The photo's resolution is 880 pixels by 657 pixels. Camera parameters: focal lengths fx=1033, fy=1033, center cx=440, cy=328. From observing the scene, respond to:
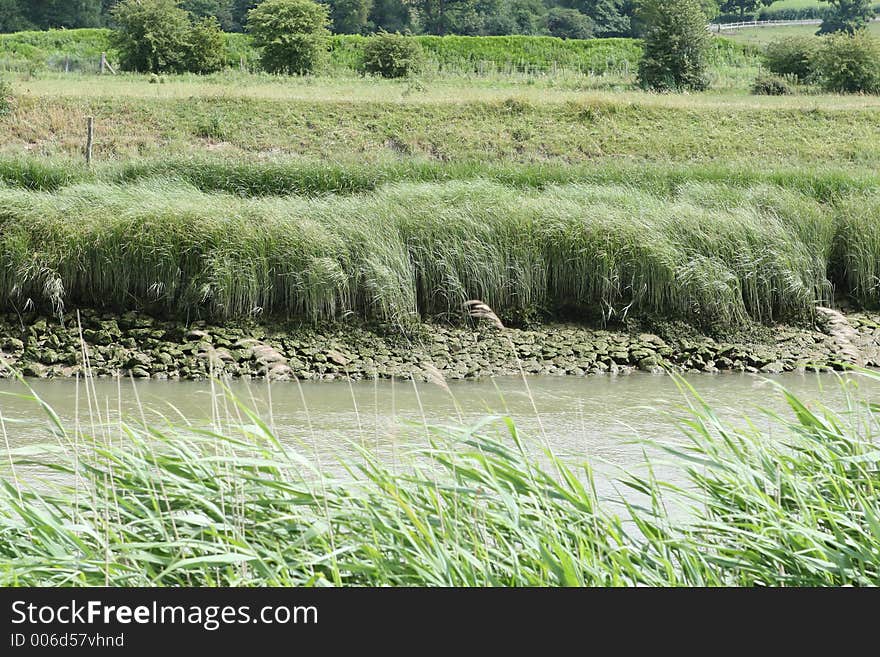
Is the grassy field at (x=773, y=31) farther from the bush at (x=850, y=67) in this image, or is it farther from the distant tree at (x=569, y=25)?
the bush at (x=850, y=67)

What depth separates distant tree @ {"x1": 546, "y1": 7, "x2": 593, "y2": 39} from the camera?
2657 inches

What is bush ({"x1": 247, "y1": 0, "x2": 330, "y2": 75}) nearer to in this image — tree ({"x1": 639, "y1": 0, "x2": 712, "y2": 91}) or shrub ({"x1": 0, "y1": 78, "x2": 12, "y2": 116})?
tree ({"x1": 639, "y1": 0, "x2": 712, "y2": 91})

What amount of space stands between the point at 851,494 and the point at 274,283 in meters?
9.12

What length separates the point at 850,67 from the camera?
116 feet

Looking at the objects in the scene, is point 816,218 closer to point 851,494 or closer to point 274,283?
point 274,283

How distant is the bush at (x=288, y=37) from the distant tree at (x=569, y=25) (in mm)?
30509

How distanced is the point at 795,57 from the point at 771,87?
3.99 metres

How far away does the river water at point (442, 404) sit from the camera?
856cm

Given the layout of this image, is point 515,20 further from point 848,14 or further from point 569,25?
point 848,14

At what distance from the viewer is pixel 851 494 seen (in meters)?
3.80

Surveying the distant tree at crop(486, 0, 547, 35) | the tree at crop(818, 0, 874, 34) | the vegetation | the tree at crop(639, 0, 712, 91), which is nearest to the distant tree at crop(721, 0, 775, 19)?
the tree at crop(818, 0, 874, 34)

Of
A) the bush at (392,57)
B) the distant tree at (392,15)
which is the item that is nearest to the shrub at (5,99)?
the bush at (392,57)
